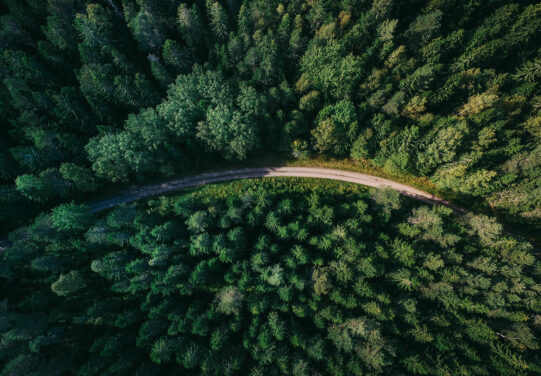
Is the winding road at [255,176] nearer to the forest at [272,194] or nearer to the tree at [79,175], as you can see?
the forest at [272,194]

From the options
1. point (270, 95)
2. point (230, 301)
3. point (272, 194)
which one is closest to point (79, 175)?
point (272, 194)

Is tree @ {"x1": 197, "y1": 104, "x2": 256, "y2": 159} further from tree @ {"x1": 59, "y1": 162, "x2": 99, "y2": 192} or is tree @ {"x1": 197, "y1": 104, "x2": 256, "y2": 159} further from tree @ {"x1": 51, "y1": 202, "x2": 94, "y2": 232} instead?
tree @ {"x1": 51, "y1": 202, "x2": 94, "y2": 232}

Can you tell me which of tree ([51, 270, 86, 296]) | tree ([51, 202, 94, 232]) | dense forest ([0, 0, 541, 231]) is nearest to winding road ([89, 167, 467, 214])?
dense forest ([0, 0, 541, 231])

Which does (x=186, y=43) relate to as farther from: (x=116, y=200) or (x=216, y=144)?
(x=116, y=200)

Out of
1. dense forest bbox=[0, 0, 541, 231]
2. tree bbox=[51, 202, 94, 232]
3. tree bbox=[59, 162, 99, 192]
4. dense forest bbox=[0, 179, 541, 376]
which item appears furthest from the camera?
dense forest bbox=[0, 0, 541, 231]

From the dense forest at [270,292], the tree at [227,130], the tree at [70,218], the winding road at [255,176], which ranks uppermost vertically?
the tree at [227,130]

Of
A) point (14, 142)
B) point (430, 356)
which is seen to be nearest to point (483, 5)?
point (430, 356)

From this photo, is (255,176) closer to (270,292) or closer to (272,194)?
(272,194)

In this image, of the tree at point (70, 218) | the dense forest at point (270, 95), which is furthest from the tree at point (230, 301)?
the tree at point (70, 218)
